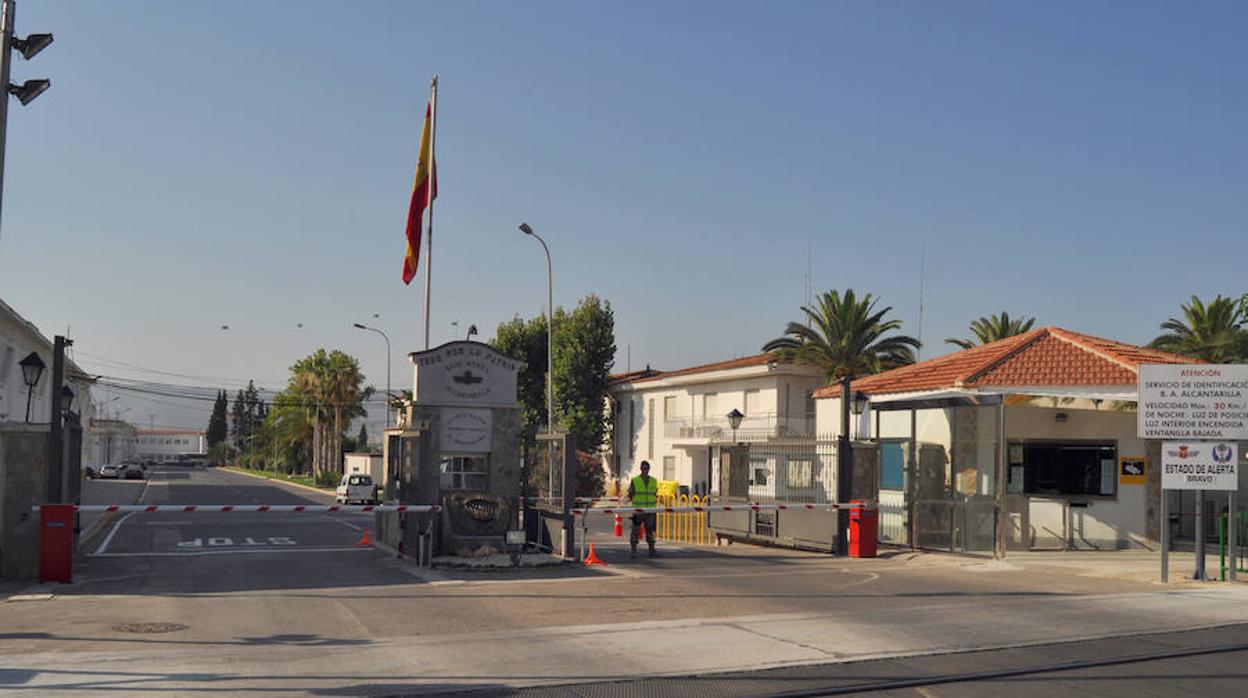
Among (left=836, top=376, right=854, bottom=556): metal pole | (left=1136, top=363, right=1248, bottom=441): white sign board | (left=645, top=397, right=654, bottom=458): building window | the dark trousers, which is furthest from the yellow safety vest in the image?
(left=645, top=397, right=654, bottom=458): building window

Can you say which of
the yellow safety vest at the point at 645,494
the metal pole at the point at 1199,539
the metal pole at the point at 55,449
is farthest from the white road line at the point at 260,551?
the metal pole at the point at 1199,539

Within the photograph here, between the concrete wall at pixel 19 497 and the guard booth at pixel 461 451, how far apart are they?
5977mm

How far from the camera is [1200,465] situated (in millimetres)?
18391

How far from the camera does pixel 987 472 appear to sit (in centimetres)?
2291

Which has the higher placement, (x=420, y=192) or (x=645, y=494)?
(x=420, y=192)

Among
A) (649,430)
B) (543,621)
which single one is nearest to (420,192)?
(543,621)

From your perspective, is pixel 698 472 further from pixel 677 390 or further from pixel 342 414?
pixel 342 414

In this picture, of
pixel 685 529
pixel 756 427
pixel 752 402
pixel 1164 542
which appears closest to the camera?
pixel 1164 542

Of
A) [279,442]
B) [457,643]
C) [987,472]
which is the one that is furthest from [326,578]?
[279,442]

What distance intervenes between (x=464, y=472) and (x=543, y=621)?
24.5 feet

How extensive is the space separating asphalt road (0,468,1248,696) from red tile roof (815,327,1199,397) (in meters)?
5.85

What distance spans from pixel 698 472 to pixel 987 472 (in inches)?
1307

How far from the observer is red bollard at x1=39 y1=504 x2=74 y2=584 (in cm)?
1683

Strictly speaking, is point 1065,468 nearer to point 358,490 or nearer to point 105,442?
point 358,490
